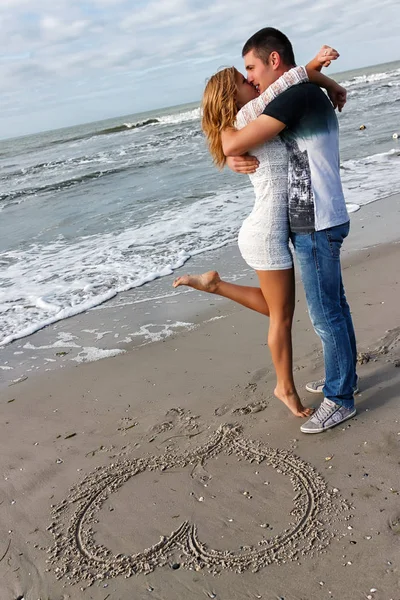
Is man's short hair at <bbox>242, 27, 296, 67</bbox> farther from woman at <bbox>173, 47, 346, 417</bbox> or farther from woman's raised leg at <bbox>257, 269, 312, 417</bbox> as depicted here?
woman's raised leg at <bbox>257, 269, 312, 417</bbox>

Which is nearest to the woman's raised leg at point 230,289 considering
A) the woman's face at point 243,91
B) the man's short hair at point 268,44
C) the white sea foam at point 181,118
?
the woman's face at point 243,91

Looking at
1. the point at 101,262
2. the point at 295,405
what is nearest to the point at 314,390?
the point at 295,405

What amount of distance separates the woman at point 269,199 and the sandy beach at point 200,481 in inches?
19.1

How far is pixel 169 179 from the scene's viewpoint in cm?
1478

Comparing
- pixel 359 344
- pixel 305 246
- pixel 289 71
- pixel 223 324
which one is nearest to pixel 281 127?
pixel 289 71

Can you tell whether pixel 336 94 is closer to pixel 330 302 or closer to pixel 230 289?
pixel 330 302

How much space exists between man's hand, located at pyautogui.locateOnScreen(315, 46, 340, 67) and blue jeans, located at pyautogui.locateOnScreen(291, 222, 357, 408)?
2.68ft

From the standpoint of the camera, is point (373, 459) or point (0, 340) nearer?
point (373, 459)

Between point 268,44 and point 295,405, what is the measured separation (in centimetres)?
200

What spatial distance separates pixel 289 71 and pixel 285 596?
7.56 ft

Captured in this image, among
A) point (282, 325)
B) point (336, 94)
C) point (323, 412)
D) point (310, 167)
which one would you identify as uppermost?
point (336, 94)

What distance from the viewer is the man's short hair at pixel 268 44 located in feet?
9.30

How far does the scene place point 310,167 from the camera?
2.86 metres

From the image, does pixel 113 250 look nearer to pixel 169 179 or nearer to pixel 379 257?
pixel 379 257
